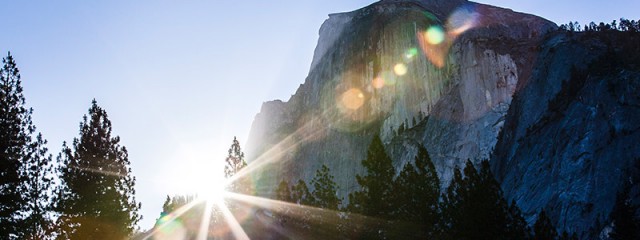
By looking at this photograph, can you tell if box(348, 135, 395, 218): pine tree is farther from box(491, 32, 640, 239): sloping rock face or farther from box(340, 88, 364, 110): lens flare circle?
box(340, 88, 364, 110): lens flare circle

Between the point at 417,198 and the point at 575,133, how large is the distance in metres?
19.8

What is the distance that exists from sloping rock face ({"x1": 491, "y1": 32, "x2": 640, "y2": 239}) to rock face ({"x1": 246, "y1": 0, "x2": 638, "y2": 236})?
158mm

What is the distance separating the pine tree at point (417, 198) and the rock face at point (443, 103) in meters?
12.5

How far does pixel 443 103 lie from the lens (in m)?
72.6

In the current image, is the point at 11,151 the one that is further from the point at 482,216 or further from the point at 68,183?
the point at 482,216

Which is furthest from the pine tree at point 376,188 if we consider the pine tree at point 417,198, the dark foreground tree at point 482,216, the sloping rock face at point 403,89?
the sloping rock face at point 403,89

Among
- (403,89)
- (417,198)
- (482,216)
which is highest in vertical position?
(403,89)

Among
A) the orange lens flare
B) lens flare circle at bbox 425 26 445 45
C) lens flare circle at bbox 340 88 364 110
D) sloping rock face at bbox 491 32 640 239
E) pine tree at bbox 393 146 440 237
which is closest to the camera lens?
pine tree at bbox 393 146 440 237

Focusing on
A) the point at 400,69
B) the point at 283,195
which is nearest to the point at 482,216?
the point at 283,195

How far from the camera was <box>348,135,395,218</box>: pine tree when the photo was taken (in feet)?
93.4

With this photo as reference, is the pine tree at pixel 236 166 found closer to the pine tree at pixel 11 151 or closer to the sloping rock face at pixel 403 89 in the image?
the sloping rock face at pixel 403 89

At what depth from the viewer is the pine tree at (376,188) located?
28.5 m

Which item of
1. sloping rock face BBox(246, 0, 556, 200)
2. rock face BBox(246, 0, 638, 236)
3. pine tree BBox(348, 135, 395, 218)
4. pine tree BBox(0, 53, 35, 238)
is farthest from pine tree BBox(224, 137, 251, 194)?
pine tree BBox(0, 53, 35, 238)

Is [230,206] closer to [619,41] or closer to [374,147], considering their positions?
[374,147]
